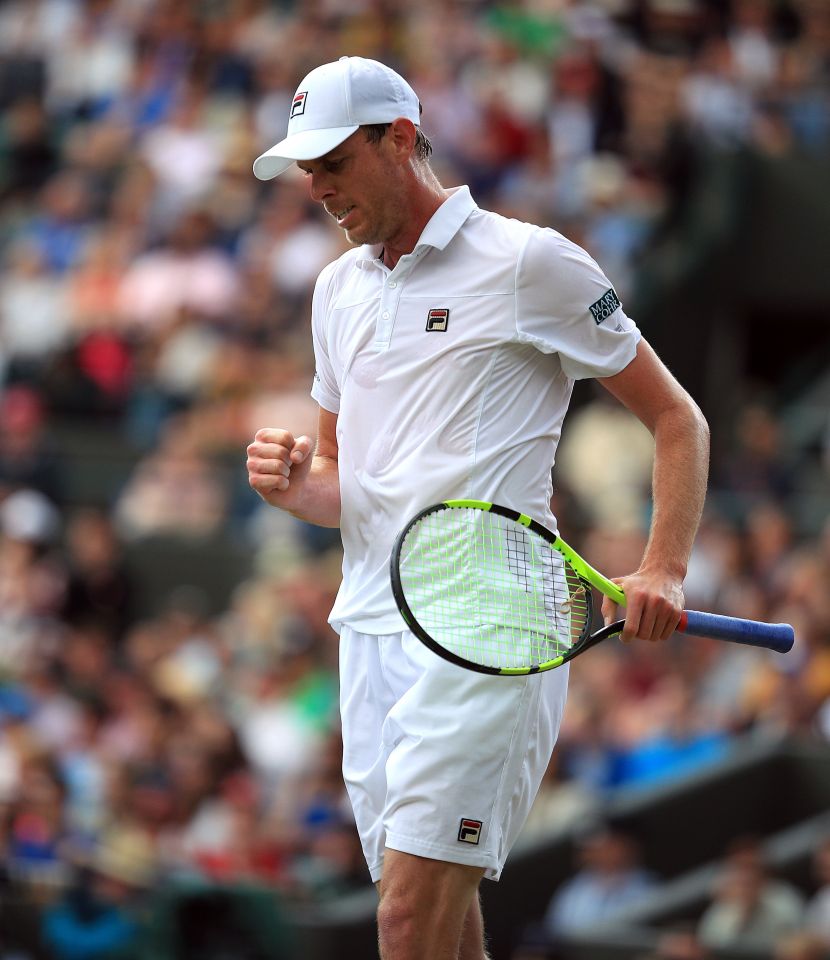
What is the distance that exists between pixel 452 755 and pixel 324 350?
1.04 m

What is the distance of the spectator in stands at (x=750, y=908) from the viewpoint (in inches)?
314

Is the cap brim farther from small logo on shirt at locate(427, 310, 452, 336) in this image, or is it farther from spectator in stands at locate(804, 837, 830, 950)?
spectator in stands at locate(804, 837, 830, 950)

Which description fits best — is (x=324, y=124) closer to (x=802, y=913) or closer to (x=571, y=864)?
(x=802, y=913)

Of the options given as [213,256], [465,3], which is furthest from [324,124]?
[465,3]

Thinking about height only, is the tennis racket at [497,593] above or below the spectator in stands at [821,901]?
above

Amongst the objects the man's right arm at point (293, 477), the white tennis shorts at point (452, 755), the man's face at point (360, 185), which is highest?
the man's face at point (360, 185)

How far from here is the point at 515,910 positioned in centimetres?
916

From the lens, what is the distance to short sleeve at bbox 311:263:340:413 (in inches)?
179

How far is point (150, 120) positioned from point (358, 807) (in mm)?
11876

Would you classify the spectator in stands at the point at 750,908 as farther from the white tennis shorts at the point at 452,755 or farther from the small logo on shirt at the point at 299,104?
the small logo on shirt at the point at 299,104

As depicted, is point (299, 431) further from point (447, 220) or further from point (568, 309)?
point (568, 309)

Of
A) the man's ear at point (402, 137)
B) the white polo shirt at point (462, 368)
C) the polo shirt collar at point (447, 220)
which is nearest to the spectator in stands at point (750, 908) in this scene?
the white polo shirt at point (462, 368)

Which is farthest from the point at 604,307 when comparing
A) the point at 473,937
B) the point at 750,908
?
the point at 750,908

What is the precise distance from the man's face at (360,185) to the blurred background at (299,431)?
4.23 metres
